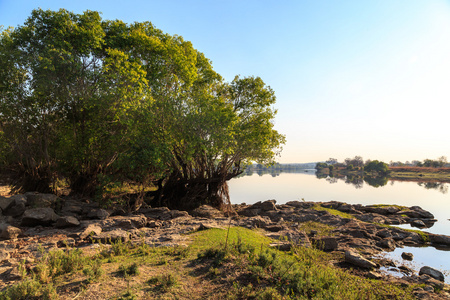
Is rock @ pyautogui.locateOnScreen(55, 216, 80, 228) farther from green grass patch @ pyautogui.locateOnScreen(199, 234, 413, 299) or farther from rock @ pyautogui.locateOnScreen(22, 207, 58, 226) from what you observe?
green grass patch @ pyautogui.locateOnScreen(199, 234, 413, 299)

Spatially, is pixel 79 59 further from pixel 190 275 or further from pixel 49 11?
pixel 190 275

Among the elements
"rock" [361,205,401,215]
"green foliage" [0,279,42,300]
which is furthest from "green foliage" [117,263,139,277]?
"rock" [361,205,401,215]

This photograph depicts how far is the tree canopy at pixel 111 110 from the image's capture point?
16016mm

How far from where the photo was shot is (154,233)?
11.4 metres

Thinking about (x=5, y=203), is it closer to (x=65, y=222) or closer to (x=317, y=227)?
(x=65, y=222)

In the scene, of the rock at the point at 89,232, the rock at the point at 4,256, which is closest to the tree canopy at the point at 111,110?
the rock at the point at 89,232

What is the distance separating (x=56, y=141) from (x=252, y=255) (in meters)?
20.4

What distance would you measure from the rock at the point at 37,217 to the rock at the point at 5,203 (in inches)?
93.6

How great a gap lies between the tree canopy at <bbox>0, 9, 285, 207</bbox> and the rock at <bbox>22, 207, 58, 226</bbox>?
13.9ft

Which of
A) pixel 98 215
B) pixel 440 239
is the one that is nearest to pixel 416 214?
pixel 440 239

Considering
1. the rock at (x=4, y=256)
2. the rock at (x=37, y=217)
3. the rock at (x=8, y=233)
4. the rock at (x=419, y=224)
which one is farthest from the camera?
the rock at (x=419, y=224)

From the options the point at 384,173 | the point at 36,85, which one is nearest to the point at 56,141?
the point at 36,85

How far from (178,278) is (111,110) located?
14.9 metres

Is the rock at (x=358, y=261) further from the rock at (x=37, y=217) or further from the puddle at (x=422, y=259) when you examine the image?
the rock at (x=37, y=217)
